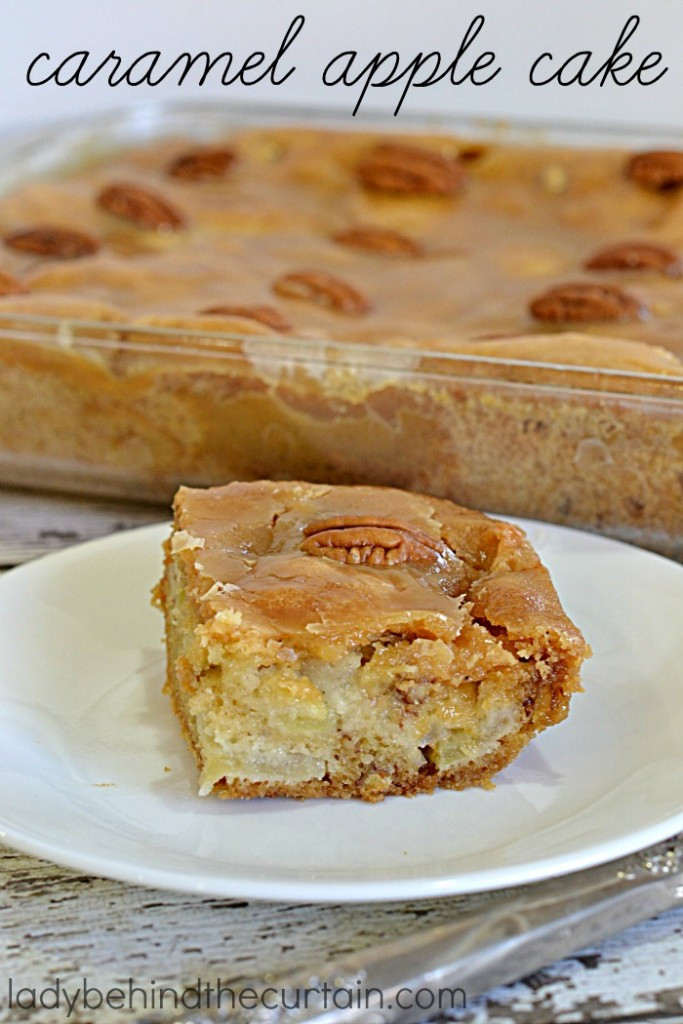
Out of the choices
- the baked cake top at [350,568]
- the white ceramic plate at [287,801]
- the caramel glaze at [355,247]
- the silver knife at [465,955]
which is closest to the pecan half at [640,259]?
the caramel glaze at [355,247]

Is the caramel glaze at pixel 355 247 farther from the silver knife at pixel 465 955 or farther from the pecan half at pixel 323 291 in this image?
the silver knife at pixel 465 955

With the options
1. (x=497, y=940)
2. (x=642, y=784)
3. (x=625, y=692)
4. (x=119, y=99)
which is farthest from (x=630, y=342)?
(x=119, y=99)

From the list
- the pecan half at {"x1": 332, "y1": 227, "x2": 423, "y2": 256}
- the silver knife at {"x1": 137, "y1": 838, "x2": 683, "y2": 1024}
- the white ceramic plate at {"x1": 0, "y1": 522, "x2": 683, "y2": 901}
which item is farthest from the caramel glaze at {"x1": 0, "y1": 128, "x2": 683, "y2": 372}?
the silver knife at {"x1": 137, "y1": 838, "x2": 683, "y2": 1024}

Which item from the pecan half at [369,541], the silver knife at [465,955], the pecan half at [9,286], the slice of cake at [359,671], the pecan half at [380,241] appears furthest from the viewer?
the pecan half at [380,241]

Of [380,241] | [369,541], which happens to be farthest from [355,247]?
[369,541]

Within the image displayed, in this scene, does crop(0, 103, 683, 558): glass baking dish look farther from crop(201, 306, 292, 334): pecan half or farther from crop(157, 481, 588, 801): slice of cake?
crop(157, 481, 588, 801): slice of cake

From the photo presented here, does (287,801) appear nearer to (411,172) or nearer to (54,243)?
(54,243)
